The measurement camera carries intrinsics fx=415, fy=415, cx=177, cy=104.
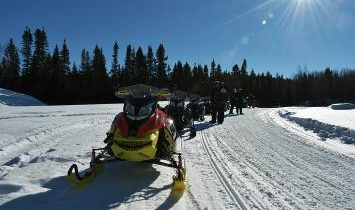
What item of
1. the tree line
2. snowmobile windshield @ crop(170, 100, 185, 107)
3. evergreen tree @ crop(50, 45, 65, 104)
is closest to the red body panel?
snowmobile windshield @ crop(170, 100, 185, 107)

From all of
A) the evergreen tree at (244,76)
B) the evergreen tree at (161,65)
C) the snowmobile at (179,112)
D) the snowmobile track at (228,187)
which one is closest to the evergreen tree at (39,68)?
the evergreen tree at (161,65)

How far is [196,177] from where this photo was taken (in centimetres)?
745

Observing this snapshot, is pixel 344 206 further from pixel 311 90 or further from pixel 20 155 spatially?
pixel 311 90

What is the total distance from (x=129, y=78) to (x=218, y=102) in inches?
2333

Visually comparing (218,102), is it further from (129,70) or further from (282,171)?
(129,70)

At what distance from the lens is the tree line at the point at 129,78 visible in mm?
64812

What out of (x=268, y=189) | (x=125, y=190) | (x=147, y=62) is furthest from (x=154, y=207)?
(x=147, y=62)

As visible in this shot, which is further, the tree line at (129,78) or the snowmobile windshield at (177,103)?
the tree line at (129,78)

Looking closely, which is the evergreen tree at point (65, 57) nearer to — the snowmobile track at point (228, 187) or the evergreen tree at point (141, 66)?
the evergreen tree at point (141, 66)

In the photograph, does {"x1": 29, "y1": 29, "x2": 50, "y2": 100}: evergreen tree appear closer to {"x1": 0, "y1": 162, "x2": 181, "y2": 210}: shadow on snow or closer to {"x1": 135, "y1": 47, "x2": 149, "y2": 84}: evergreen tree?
{"x1": 135, "y1": 47, "x2": 149, "y2": 84}: evergreen tree

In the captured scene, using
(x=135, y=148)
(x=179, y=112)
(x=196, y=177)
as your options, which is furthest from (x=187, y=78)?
(x=135, y=148)

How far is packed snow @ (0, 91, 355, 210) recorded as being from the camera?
5906 mm

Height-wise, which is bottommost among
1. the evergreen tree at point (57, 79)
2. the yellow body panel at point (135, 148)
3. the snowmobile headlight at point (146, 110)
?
the yellow body panel at point (135, 148)

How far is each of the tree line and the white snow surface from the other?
28.8 meters
